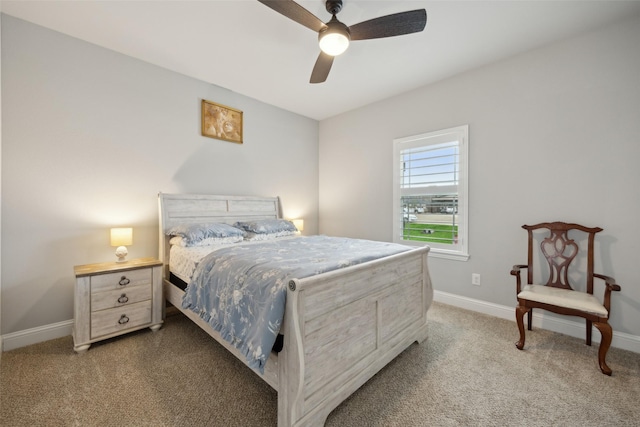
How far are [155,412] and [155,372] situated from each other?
0.44 m

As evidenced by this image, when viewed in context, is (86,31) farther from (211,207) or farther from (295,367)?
(295,367)

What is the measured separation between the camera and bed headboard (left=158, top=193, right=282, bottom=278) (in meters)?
2.87

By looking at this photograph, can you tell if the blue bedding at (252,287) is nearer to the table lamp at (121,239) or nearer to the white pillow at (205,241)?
the white pillow at (205,241)

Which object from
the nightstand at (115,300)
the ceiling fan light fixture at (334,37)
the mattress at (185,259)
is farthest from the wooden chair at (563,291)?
the nightstand at (115,300)

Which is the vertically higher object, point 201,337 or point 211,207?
point 211,207

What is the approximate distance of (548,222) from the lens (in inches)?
100

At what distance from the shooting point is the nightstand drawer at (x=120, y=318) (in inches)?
86.9

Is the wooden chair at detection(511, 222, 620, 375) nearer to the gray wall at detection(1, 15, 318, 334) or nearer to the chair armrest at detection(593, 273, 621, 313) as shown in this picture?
the chair armrest at detection(593, 273, 621, 313)

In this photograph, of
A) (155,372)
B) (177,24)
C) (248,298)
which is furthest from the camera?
(177,24)

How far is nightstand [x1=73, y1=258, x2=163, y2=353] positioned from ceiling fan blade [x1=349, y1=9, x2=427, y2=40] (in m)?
2.73

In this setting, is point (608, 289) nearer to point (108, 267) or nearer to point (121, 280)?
point (121, 280)

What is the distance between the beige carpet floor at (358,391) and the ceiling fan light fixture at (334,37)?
8.09 feet

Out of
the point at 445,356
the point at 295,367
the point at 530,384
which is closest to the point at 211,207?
the point at 295,367

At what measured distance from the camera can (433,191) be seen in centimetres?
332
